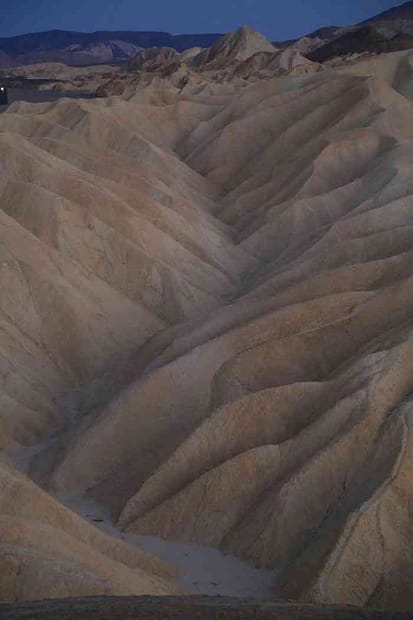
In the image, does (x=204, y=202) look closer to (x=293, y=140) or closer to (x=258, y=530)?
(x=293, y=140)

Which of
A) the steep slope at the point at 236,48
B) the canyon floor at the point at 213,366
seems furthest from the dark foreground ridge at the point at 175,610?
the steep slope at the point at 236,48

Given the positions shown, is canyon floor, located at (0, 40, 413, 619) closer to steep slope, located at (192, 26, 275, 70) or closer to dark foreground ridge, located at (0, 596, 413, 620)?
dark foreground ridge, located at (0, 596, 413, 620)

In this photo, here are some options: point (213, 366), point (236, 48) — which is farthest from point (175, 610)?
point (236, 48)

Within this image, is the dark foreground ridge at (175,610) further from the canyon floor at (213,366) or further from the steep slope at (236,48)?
the steep slope at (236,48)

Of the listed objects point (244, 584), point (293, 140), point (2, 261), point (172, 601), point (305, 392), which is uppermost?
point (293, 140)

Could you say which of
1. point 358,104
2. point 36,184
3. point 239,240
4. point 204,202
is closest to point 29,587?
point 36,184

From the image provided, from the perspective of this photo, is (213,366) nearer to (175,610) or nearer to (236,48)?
(175,610)
